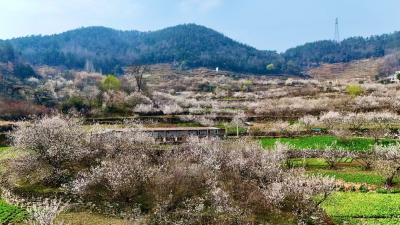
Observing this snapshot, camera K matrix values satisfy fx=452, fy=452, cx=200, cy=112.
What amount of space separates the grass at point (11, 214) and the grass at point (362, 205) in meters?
26.0

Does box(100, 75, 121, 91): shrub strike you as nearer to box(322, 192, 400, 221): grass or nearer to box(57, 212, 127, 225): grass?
box(57, 212, 127, 225): grass

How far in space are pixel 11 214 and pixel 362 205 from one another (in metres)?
30.9

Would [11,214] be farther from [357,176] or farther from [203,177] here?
[357,176]

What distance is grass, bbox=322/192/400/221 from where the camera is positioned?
38.7 meters

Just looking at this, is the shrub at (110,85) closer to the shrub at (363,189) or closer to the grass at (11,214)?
the grass at (11,214)

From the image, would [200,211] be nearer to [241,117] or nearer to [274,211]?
[274,211]

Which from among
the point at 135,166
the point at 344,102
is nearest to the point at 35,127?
the point at 135,166

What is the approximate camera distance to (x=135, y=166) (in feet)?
136

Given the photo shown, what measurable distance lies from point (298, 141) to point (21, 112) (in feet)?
176

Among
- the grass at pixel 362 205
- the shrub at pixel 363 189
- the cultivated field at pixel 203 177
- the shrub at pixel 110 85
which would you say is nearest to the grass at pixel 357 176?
the cultivated field at pixel 203 177

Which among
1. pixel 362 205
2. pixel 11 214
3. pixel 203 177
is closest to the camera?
pixel 11 214

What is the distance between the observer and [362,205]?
4131 cm

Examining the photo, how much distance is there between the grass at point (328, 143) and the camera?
220 feet

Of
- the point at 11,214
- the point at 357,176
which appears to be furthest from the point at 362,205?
the point at 11,214
